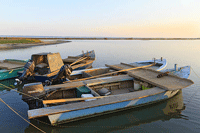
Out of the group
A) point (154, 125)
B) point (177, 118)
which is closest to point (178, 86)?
point (177, 118)

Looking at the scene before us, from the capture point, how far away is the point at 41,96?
819 cm

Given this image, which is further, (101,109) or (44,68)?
(44,68)

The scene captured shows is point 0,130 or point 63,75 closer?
point 0,130

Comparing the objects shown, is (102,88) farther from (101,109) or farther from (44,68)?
(44,68)

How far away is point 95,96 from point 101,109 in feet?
3.79

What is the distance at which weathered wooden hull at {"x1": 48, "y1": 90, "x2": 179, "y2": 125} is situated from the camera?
7.30 meters

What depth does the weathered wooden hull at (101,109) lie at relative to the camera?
7.30m

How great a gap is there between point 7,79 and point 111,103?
1570 centimetres

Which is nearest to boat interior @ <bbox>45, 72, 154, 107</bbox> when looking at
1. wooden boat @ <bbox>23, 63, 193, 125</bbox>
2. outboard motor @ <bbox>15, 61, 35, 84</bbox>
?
wooden boat @ <bbox>23, 63, 193, 125</bbox>

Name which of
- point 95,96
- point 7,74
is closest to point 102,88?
point 95,96

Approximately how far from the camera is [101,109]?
26.6 ft

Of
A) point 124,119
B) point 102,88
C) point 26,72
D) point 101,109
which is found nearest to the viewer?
point 101,109

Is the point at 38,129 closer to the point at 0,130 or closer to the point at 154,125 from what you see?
the point at 0,130

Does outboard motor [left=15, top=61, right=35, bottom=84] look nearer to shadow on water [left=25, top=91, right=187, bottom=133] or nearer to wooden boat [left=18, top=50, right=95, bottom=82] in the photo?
wooden boat [left=18, top=50, right=95, bottom=82]
